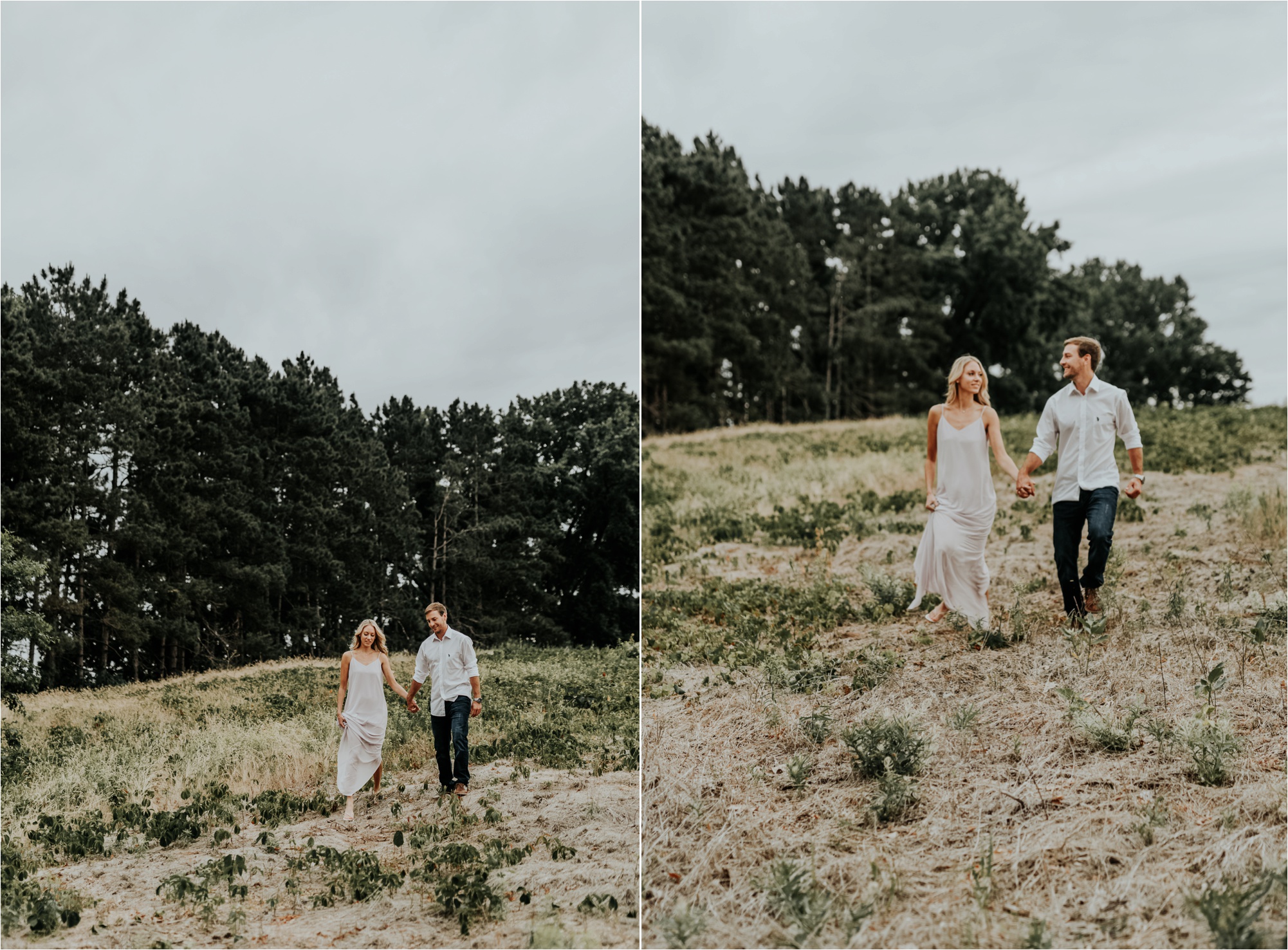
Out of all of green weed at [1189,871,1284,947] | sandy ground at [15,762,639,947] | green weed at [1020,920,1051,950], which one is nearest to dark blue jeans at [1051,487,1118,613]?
green weed at [1189,871,1284,947]

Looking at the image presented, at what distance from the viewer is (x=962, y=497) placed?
21.4ft

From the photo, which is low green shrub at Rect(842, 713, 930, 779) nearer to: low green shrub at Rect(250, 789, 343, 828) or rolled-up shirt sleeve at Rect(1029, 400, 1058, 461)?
rolled-up shirt sleeve at Rect(1029, 400, 1058, 461)

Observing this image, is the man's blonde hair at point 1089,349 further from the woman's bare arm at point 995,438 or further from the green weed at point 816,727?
the green weed at point 816,727

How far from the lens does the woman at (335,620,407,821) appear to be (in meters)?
6.16

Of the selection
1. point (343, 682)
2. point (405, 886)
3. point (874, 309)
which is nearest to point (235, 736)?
point (343, 682)

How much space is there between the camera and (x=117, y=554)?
6.60 metres

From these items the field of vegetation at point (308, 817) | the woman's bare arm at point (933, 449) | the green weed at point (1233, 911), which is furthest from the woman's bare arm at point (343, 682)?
the green weed at point (1233, 911)

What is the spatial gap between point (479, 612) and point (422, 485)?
1038 millimetres

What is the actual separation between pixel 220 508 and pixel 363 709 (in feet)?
5.85

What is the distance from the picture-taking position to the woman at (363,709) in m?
6.16

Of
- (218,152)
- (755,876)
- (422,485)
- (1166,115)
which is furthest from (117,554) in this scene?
(1166,115)

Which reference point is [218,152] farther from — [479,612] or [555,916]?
[555,916]

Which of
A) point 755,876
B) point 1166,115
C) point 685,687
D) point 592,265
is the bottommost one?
point 755,876

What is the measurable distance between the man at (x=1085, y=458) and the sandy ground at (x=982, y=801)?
2.13 feet
